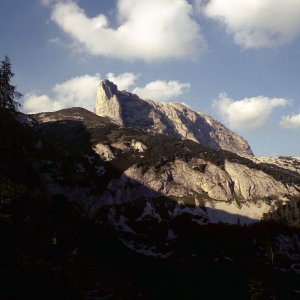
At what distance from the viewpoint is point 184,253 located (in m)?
166

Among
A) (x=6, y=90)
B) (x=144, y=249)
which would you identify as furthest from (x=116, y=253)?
(x=6, y=90)

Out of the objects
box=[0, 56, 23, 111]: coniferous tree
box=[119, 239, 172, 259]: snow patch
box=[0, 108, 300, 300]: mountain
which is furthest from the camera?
box=[119, 239, 172, 259]: snow patch

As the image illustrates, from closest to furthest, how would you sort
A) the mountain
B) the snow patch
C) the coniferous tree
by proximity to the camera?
the mountain → the coniferous tree → the snow patch

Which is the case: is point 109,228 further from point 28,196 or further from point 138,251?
point 28,196

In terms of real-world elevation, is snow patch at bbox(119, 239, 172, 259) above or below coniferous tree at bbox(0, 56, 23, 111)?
below

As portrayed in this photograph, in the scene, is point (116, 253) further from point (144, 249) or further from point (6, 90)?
point (6, 90)

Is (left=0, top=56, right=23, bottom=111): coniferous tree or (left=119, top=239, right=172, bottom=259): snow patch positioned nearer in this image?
(left=0, top=56, right=23, bottom=111): coniferous tree

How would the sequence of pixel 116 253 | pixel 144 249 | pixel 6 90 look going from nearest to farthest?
pixel 6 90
pixel 116 253
pixel 144 249

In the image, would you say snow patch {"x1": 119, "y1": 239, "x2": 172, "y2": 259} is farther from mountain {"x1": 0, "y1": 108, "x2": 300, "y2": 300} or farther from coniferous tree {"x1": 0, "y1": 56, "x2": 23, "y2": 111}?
coniferous tree {"x1": 0, "y1": 56, "x2": 23, "y2": 111}

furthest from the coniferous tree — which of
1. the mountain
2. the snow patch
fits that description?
the snow patch

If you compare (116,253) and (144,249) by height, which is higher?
(144,249)

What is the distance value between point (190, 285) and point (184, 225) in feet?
276

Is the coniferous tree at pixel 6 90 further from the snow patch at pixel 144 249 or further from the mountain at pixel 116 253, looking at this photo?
the snow patch at pixel 144 249

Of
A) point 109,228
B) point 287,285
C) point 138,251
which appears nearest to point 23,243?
point 287,285
